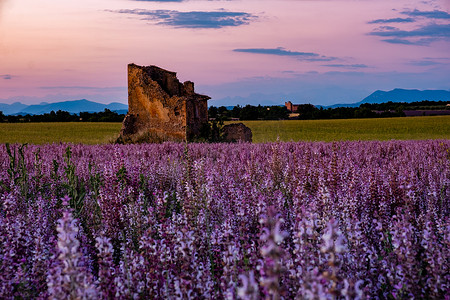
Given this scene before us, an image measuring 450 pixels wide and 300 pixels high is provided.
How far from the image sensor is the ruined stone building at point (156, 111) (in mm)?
16922

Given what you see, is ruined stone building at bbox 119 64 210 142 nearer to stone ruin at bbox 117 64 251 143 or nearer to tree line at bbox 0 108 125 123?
stone ruin at bbox 117 64 251 143

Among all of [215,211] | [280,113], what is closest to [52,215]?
[215,211]

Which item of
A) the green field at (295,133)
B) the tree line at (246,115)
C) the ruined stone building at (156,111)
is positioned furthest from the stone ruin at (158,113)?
the tree line at (246,115)

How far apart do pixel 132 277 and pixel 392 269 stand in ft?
5.22

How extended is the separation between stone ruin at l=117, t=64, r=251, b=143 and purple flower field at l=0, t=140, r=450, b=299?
10.1 m

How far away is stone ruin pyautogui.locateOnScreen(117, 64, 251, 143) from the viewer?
16922 mm

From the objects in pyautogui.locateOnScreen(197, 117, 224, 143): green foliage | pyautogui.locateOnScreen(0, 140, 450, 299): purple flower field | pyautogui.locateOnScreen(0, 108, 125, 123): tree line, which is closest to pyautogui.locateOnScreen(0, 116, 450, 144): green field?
pyautogui.locateOnScreen(197, 117, 224, 143): green foliage

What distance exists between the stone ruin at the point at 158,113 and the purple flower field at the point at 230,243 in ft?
33.3

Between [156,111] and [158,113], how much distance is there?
143 mm

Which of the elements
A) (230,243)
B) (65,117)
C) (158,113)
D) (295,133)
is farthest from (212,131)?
(65,117)

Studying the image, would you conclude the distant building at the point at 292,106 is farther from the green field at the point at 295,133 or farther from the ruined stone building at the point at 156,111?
the ruined stone building at the point at 156,111

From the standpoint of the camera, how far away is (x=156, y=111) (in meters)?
17.6

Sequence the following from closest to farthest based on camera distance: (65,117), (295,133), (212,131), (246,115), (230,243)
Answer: (230,243) → (212,131) → (295,133) → (246,115) → (65,117)

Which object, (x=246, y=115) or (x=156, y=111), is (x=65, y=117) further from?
(x=156, y=111)
